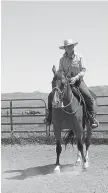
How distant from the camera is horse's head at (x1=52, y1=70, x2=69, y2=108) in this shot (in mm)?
6713

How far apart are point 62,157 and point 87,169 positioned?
1750mm

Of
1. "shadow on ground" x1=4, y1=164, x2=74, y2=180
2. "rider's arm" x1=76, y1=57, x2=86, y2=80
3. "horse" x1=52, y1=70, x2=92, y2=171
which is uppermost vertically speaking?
"rider's arm" x1=76, y1=57, x2=86, y2=80

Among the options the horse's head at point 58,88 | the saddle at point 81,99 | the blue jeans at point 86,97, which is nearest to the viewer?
the horse's head at point 58,88

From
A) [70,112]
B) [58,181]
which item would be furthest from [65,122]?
[58,181]

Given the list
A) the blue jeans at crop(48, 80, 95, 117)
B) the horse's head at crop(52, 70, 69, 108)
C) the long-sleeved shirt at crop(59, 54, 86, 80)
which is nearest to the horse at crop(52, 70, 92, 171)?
the horse's head at crop(52, 70, 69, 108)

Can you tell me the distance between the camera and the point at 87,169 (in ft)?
25.3

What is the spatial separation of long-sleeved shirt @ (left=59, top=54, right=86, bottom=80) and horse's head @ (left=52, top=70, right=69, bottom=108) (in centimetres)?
39

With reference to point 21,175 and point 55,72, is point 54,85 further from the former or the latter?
point 21,175

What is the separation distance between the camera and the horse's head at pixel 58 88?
6713 millimetres

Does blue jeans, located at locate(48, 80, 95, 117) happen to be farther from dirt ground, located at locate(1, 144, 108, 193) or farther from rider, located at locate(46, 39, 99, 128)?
dirt ground, located at locate(1, 144, 108, 193)

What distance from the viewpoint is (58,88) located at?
6785mm

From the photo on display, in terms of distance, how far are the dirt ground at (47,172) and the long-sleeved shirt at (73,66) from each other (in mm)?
1920

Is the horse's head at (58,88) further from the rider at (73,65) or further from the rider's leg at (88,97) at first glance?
the rider's leg at (88,97)

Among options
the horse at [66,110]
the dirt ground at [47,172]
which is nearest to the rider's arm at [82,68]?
the horse at [66,110]
